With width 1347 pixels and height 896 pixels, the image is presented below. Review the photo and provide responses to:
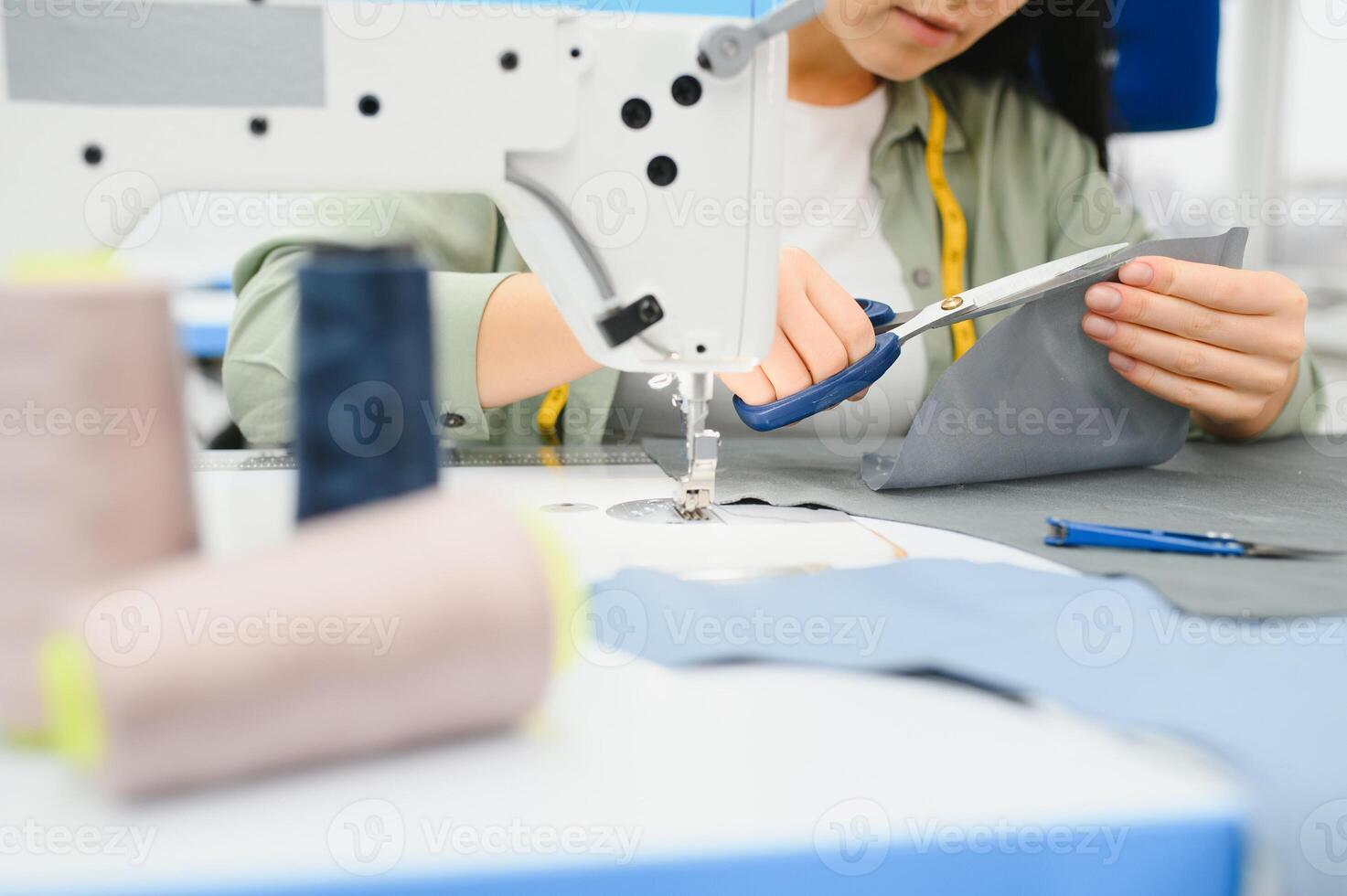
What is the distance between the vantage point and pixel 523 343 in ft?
3.09

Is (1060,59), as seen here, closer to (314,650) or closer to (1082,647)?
(1082,647)

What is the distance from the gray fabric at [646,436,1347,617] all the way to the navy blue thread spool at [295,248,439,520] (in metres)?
0.38

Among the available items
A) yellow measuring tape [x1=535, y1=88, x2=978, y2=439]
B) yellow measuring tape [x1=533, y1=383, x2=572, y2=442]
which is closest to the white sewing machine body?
yellow measuring tape [x1=533, y1=383, x2=572, y2=442]

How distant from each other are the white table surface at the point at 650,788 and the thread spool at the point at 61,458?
4cm

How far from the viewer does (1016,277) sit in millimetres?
866

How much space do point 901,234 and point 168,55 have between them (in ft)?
3.01

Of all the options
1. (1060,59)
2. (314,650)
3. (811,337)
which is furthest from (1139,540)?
(1060,59)

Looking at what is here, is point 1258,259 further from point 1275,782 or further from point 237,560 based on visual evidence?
point 237,560

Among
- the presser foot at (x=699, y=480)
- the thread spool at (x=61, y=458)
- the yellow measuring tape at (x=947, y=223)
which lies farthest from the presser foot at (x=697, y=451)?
the yellow measuring tape at (x=947, y=223)

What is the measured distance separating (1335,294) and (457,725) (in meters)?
2.47

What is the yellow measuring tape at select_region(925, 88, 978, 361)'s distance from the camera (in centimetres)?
131

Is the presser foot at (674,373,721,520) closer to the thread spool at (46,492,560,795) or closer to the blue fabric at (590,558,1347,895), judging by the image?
the blue fabric at (590,558,1347,895)

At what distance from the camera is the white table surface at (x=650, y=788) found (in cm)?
34

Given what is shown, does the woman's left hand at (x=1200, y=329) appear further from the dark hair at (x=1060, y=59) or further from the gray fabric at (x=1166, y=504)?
the dark hair at (x=1060, y=59)
